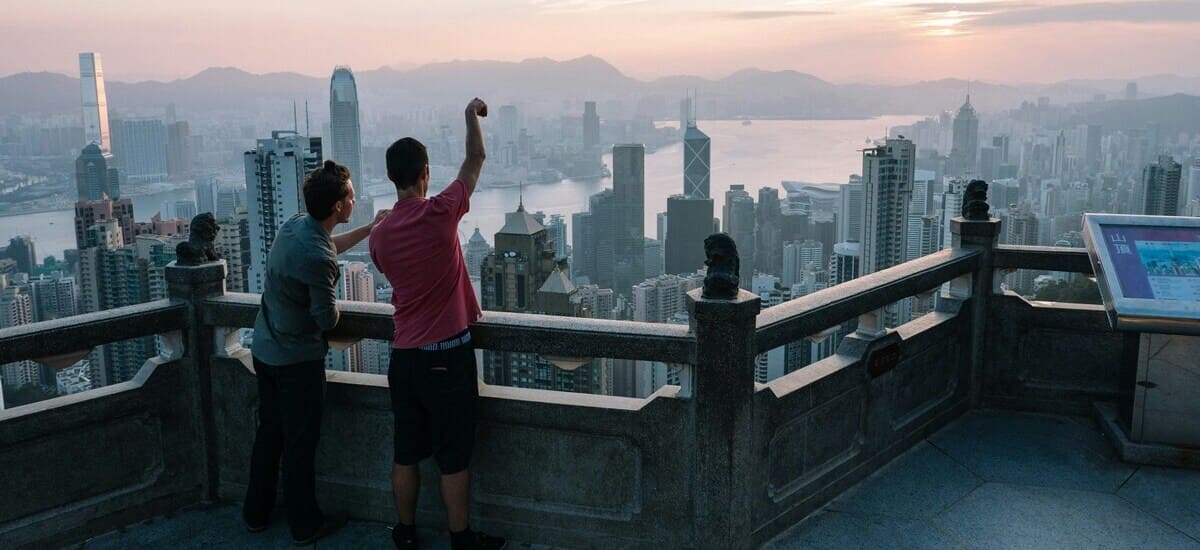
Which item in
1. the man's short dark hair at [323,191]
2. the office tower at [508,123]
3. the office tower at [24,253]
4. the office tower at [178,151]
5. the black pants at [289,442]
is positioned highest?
the office tower at [508,123]

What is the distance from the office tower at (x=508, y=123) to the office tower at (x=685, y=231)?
13.4 m

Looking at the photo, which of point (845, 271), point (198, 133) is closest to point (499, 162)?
point (198, 133)

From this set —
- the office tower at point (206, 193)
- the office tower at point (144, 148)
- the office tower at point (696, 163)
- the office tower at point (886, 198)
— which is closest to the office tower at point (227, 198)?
the office tower at point (206, 193)

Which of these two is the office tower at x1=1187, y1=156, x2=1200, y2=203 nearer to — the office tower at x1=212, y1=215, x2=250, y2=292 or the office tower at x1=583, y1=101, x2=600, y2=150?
the office tower at x1=212, y1=215, x2=250, y2=292

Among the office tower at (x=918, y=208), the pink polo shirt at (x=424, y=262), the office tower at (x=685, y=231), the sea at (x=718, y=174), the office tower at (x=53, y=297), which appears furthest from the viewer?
the office tower at (x=685, y=231)

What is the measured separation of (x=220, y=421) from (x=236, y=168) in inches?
1785

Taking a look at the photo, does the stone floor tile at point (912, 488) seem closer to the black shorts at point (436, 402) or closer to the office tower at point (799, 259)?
the black shorts at point (436, 402)

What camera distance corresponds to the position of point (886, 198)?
120 feet

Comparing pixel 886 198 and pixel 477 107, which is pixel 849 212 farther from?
pixel 477 107

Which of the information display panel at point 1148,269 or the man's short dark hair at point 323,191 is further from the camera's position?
the information display panel at point 1148,269

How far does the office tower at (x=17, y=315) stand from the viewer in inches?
1174

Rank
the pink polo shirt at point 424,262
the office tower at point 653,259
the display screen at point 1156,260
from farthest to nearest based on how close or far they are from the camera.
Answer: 1. the office tower at point 653,259
2. the display screen at point 1156,260
3. the pink polo shirt at point 424,262

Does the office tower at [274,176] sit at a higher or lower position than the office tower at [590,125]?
lower

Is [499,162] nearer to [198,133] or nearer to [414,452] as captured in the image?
[198,133]
